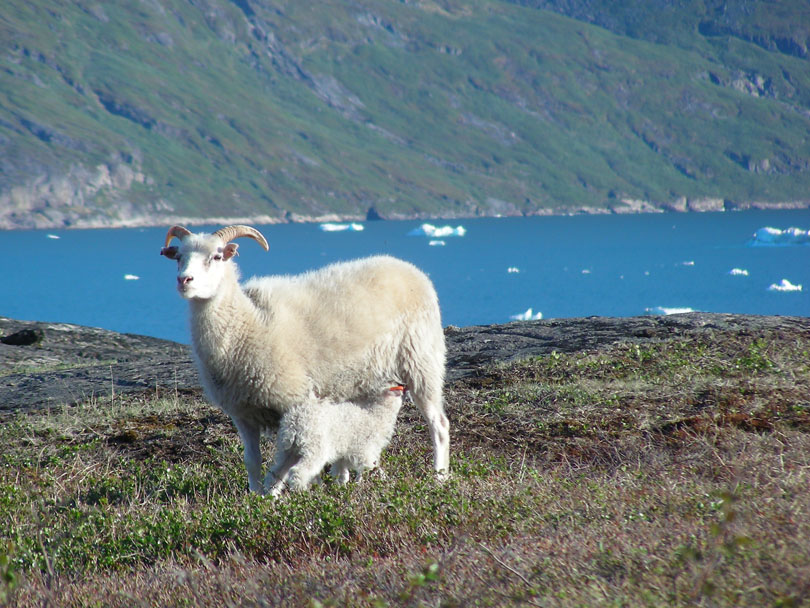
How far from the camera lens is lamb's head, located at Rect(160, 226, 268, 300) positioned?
6355mm

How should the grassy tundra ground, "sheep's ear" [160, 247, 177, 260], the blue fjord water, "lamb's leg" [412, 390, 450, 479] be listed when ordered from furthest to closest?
1. the blue fjord water
2. "lamb's leg" [412, 390, 450, 479]
3. "sheep's ear" [160, 247, 177, 260]
4. the grassy tundra ground

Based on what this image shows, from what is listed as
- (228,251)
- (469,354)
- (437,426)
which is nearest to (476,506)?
(437,426)

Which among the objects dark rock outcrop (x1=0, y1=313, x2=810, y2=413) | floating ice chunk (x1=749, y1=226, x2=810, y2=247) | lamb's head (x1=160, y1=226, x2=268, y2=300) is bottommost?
floating ice chunk (x1=749, y1=226, x2=810, y2=247)

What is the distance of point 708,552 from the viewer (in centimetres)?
329

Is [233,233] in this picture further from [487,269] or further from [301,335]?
[487,269]

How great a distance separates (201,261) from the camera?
6.46m

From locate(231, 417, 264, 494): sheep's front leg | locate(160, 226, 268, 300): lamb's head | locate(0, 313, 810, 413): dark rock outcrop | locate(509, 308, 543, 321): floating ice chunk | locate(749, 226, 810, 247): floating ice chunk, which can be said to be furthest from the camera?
locate(749, 226, 810, 247): floating ice chunk

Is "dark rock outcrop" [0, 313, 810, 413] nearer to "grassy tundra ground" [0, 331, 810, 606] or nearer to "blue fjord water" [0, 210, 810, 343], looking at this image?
"grassy tundra ground" [0, 331, 810, 606]

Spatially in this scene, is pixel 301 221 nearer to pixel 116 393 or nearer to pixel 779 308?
pixel 779 308

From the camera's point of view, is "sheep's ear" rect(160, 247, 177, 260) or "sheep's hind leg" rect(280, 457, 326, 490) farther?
"sheep's ear" rect(160, 247, 177, 260)

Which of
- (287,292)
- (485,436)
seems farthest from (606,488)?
(287,292)

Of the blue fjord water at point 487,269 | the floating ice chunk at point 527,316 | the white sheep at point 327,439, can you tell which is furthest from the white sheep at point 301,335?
the blue fjord water at point 487,269

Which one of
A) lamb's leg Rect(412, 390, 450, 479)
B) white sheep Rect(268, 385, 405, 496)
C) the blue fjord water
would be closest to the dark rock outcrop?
lamb's leg Rect(412, 390, 450, 479)

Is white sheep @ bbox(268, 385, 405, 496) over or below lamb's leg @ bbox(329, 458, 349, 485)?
over
